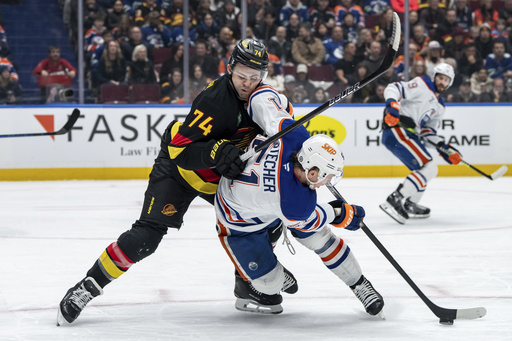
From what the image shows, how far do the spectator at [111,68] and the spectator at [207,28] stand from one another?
884 mm

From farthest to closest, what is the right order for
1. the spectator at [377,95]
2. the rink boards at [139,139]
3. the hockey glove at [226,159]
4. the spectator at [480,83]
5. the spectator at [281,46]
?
the spectator at [480,83], the spectator at [377,95], the spectator at [281,46], the rink boards at [139,139], the hockey glove at [226,159]

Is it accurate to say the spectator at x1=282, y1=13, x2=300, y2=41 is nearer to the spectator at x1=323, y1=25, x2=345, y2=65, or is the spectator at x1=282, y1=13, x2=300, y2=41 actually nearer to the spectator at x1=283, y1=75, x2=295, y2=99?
the spectator at x1=323, y1=25, x2=345, y2=65

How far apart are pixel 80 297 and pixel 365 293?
104 cm

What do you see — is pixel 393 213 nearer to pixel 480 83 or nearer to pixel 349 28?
pixel 349 28

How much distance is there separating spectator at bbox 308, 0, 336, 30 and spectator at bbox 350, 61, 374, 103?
58cm

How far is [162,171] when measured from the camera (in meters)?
3.13

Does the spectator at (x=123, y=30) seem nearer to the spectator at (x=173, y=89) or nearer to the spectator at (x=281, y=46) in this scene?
the spectator at (x=173, y=89)

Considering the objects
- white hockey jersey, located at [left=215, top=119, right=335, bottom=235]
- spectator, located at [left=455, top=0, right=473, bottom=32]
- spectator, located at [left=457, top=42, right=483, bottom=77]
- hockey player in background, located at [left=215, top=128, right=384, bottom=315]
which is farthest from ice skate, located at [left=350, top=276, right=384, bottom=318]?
spectator, located at [left=455, top=0, right=473, bottom=32]

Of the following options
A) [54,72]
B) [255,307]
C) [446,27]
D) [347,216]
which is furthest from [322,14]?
[347,216]

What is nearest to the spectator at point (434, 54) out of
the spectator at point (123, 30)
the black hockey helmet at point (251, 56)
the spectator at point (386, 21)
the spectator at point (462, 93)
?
the spectator at point (462, 93)

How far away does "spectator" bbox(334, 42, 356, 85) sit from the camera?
895 centimetres

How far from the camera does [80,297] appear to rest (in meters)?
2.92

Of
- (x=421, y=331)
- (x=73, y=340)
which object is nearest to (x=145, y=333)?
(x=73, y=340)

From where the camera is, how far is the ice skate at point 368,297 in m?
2.98
